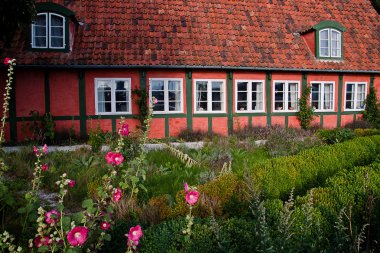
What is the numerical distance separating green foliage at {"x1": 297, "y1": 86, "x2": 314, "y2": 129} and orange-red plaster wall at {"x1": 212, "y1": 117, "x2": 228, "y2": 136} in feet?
11.4

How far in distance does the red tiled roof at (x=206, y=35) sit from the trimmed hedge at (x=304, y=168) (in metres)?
7.84

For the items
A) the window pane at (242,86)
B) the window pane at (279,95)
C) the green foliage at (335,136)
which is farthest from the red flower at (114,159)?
the window pane at (279,95)

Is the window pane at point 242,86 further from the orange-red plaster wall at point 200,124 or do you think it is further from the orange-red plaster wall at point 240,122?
the orange-red plaster wall at point 200,124

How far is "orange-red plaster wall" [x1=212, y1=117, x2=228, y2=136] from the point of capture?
14.3m

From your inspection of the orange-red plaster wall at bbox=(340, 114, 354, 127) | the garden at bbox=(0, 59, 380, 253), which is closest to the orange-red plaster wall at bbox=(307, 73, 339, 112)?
the orange-red plaster wall at bbox=(340, 114, 354, 127)

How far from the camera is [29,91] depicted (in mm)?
12453

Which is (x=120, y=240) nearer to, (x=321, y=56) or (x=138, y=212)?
(x=138, y=212)

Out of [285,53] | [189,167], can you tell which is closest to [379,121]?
[285,53]

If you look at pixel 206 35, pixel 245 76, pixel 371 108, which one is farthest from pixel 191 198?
pixel 371 108

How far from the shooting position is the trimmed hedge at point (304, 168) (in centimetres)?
489

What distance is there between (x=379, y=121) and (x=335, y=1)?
6.48m

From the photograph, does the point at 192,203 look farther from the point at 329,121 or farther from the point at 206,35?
the point at 329,121

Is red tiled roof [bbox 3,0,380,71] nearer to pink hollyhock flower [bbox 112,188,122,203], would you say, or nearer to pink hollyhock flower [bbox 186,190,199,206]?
pink hollyhock flower [bbox 112,188,122,203]

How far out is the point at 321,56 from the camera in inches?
612
